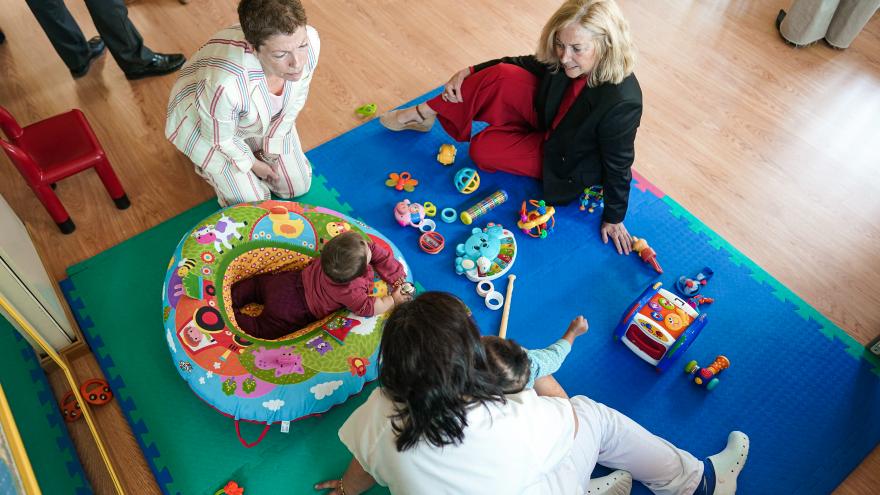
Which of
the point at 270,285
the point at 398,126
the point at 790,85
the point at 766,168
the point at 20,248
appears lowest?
the point at 20,248

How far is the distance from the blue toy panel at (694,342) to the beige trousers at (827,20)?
62.7 inches

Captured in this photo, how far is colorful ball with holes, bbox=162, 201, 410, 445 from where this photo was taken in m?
1.78

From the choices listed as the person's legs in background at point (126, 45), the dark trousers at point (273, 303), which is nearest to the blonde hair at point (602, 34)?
the dark trousers at point (273, 303)

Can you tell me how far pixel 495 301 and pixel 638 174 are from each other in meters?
1.01

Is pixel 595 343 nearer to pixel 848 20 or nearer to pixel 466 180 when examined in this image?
pixel 466 180

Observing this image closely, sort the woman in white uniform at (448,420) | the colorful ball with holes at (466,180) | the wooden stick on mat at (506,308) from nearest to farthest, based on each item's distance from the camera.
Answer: the woman in white uniform at (448,420) < the wooden stick on mat at (506,308) < the colorful ball with holes at (466,180)

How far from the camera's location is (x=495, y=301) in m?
2.20

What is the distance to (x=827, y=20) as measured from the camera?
123 inches

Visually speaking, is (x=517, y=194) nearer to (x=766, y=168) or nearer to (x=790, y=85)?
(x=766, y=168)

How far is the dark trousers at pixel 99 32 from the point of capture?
2.64 m

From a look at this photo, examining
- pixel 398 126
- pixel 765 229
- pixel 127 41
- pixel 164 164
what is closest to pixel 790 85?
pixel 765 229

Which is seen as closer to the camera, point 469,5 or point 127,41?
point 127,41

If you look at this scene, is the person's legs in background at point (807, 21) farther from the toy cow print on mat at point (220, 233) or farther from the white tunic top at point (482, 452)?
the toy cow print on mat at point (220, 233)

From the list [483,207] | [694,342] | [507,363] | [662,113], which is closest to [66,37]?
[483,207]
